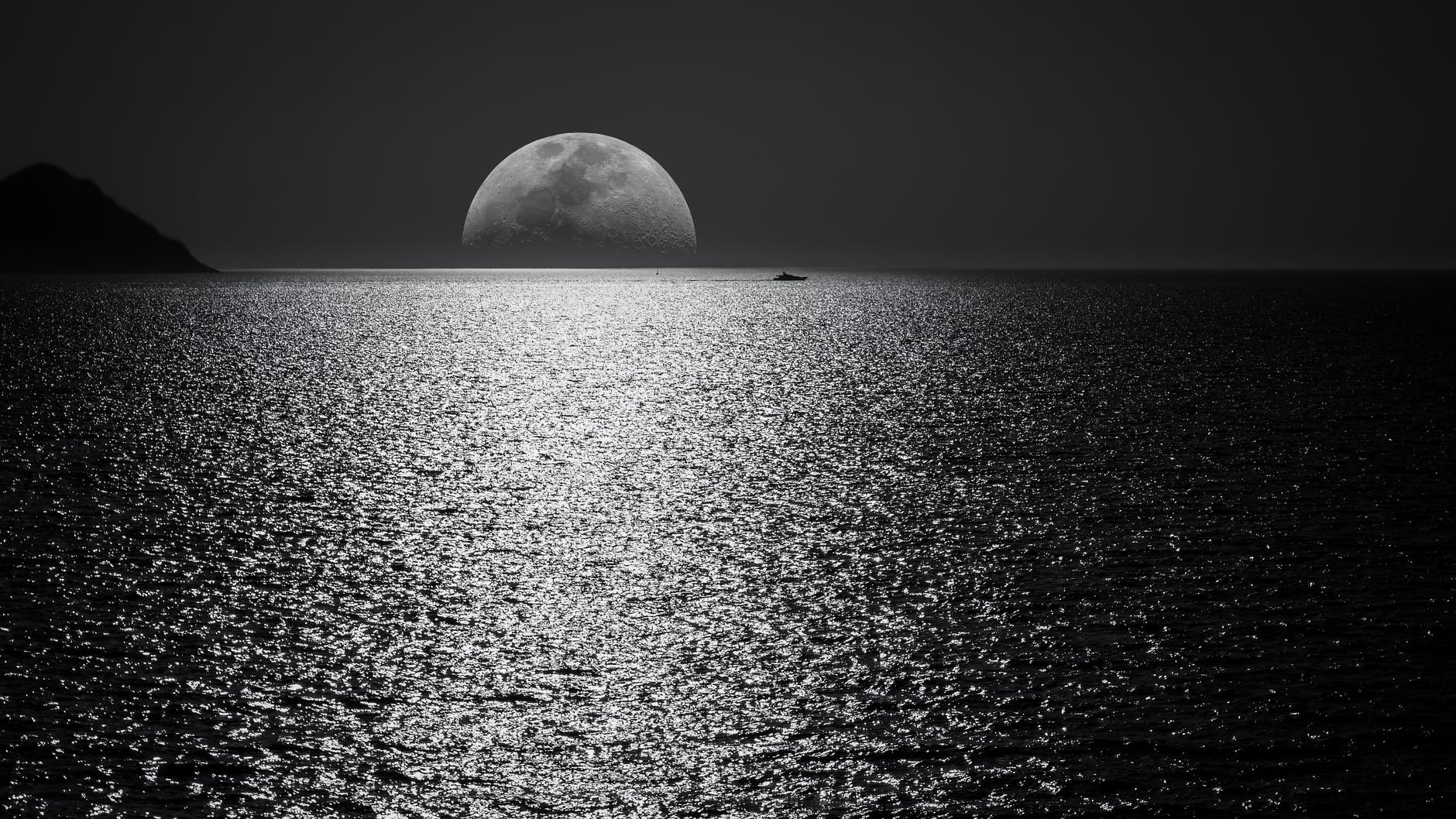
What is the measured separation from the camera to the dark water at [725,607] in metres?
9.16

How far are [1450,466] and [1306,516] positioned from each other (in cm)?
718

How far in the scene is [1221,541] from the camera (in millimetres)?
17297

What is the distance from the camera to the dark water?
30.0 ft

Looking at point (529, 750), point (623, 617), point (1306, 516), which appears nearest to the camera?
point (529, 750)

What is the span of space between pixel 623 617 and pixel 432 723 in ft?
11.3

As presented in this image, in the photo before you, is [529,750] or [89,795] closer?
[89,795]

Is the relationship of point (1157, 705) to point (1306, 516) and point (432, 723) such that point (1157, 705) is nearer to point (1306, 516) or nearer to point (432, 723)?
point (432, 723)

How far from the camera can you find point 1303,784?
9133 mm

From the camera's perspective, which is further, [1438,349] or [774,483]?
[1438,349]

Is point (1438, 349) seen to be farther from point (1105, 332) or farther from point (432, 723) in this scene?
point (432, 723)

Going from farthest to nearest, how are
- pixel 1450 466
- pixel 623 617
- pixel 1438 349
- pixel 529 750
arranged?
pixel 1438 349 → pixel 1450 466 → pixel 623 617 → pixel 529 750

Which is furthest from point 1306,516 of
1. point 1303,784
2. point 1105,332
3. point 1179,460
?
point 1105,332

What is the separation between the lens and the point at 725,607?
13.6 m

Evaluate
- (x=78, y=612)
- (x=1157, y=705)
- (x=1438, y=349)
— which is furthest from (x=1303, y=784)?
(x=1438, y=349)
